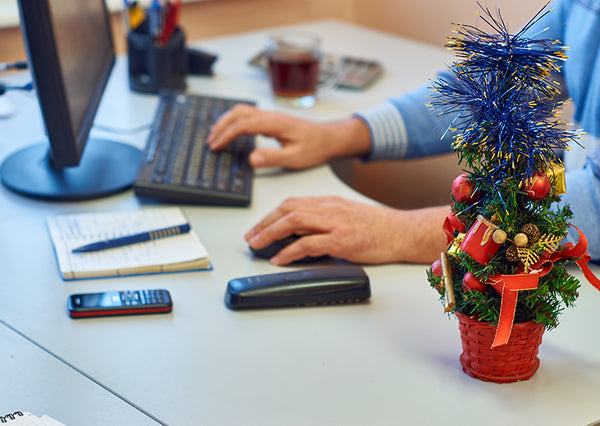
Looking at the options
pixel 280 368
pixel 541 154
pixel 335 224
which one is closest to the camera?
pixel 541 154

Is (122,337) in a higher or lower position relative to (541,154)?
lower

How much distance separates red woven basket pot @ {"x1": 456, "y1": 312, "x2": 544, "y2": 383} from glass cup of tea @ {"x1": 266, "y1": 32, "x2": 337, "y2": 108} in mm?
879

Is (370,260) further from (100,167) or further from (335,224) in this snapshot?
(100,167)

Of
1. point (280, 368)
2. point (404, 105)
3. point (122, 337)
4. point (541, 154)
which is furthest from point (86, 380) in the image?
point (404, 105)

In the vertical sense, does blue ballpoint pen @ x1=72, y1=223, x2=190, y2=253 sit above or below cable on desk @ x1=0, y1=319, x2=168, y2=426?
below

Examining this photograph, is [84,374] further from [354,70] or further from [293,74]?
[354,70]

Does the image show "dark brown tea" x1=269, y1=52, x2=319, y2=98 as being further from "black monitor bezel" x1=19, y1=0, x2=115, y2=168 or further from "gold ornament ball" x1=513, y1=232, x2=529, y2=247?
"gold ornament ball" x1=513, y1=232, x2=529, y2=247

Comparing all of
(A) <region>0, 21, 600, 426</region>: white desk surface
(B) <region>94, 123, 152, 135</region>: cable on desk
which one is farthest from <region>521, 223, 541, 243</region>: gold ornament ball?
(B) <region>94, 123, 152, 135</region>: cable on desk

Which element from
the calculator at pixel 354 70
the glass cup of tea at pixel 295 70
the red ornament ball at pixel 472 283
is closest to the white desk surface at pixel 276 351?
the red ornament ball at pixel 472 283

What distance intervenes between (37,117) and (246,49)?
2.13 feet

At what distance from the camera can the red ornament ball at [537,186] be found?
24.6 inches

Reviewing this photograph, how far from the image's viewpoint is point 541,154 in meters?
0.63

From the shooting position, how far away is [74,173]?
1129 mm

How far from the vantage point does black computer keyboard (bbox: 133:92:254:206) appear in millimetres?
1066
